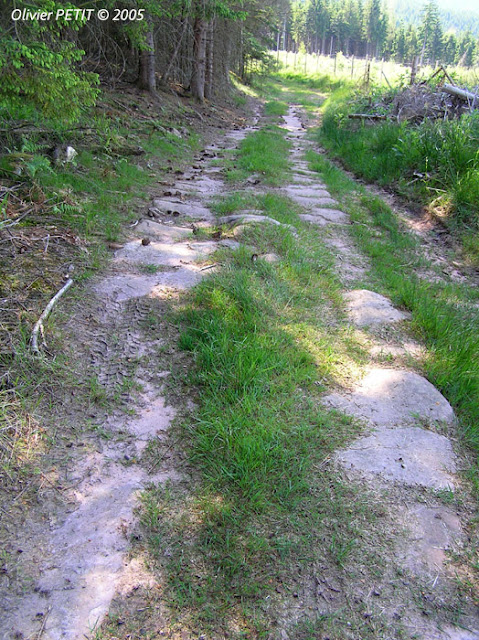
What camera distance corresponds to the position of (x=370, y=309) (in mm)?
3502

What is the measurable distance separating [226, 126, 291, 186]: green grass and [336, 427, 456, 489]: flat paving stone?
5.36 m

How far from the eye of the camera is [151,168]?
671 centimetres

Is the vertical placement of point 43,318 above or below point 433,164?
below

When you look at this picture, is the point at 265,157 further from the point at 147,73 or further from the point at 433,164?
the point at 147,73

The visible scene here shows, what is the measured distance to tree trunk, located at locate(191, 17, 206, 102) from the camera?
12117 mm

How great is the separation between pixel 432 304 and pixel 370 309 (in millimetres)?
533

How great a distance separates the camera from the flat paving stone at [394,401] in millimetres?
2389

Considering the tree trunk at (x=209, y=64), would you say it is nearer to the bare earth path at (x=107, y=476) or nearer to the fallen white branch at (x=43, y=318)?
the bare earth path at (x=107, y=476)

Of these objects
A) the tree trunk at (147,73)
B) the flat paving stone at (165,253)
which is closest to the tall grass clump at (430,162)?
the flat paving stone at (165,253)

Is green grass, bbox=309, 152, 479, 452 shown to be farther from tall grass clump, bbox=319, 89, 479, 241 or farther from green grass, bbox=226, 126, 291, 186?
green grass, bbox=226, 126, 291, 186

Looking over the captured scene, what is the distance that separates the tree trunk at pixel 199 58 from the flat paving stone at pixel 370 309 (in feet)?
38.0

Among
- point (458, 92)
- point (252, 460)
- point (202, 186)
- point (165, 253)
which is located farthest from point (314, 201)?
point (252, 460)

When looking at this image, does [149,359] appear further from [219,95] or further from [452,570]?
[219,95]

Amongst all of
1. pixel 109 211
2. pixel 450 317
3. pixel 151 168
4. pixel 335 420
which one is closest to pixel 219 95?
pixel 151 168
